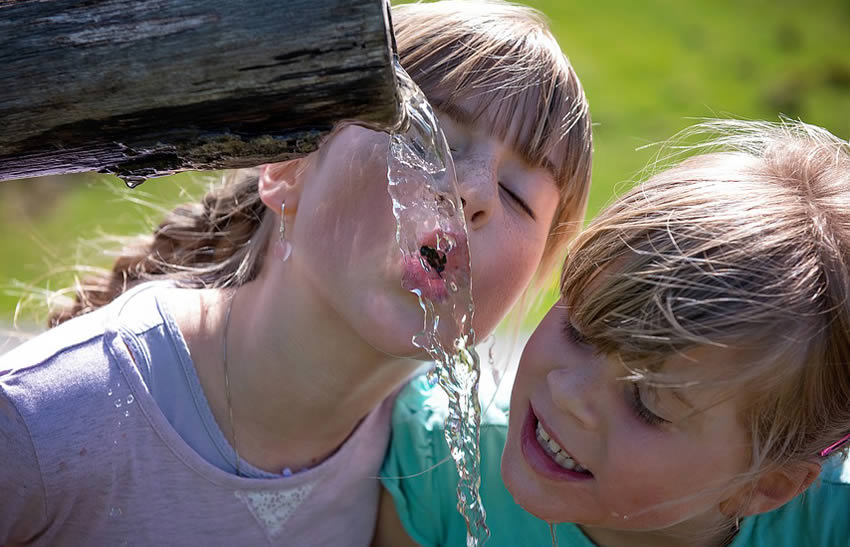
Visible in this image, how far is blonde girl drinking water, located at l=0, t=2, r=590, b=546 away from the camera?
2051 millimetres

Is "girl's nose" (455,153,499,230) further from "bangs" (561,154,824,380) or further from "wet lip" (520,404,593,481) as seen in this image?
"wet lip" (520,404,593,481)

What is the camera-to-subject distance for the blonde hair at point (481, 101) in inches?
85.0

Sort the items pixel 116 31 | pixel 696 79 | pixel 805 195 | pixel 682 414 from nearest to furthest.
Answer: pixel 116 31, pixel 682 414, pixel 805 195, pixel 696 79

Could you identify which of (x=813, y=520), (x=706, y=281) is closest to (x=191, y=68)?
(x=706, y=281)

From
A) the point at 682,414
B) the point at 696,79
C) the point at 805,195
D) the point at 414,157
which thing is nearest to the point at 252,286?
the point at 414,157

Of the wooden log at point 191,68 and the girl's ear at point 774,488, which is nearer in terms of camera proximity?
the wooden log at point 191,68

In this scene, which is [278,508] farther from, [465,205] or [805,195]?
[805,195]

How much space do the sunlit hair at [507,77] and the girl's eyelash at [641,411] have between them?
627mm

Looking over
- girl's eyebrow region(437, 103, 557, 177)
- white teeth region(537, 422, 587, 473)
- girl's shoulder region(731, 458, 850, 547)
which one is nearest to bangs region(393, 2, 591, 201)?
girl's eyebrow region(437, 103, 557, 177)

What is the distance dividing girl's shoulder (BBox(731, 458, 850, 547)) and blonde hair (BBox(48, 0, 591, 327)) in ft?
2.96

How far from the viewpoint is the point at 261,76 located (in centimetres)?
143

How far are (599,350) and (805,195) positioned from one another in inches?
22.0

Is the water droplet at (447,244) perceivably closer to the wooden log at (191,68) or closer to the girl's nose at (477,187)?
the girl's nose at (477,187)

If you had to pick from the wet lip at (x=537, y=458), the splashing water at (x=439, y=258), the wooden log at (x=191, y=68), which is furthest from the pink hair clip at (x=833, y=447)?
the wooden log at (x=191, y=68)
